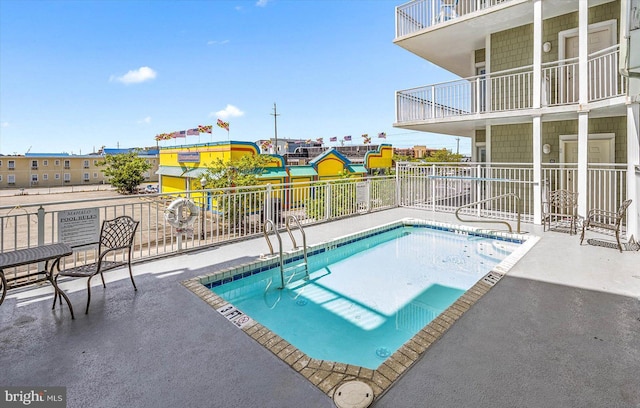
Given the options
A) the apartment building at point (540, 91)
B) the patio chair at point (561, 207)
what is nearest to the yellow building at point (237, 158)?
the apartment building at point (540, 91)

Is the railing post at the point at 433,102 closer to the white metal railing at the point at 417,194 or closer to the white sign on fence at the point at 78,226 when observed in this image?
the white metal railing at the point at 417,194

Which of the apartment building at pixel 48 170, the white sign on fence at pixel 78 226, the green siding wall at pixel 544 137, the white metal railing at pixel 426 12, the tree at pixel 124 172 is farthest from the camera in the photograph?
the apartment building at pixel 48 170

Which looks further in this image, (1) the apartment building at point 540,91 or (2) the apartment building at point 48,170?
(2) the apartment building at point 48,170

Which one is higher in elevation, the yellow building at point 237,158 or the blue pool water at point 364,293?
the yellow building at point 237,158

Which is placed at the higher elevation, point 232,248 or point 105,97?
point 105,97

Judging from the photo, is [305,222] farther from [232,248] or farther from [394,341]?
[394,341]

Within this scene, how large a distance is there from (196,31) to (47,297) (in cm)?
1923

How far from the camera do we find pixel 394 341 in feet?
11.8

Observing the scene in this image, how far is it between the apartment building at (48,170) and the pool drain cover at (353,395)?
46.9 meters

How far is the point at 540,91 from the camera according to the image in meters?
8.12

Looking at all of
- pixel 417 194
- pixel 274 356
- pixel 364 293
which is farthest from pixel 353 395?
pixel 417 194

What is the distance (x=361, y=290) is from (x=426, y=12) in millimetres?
9537

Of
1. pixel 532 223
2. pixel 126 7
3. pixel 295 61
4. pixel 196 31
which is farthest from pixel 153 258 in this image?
pixel 295 61

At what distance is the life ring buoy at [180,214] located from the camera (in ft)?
17.6
